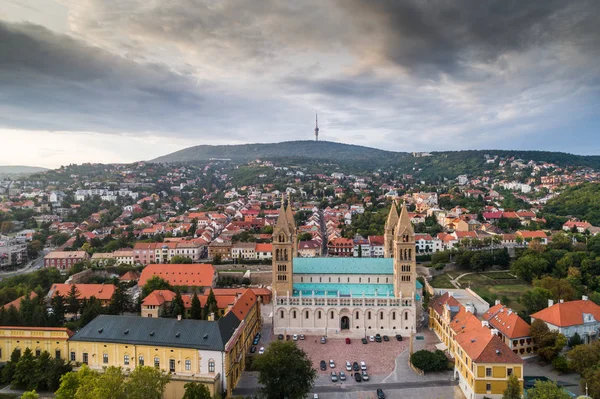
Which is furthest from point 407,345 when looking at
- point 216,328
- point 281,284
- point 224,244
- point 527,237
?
point 527,237

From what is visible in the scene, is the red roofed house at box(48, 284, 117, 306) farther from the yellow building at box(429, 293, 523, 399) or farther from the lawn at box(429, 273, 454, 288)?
the lawn at box(429, 273, 454, 288)

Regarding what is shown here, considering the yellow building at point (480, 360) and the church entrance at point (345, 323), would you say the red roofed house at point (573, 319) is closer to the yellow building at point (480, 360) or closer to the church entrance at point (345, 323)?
the yellow building at point (480, 360)

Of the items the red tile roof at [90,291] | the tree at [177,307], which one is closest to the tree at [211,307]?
the tree at [177,307]

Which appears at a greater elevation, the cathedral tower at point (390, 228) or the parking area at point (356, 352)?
the cathedral tower at point (390, 228)

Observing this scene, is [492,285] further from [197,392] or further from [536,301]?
[197,392]

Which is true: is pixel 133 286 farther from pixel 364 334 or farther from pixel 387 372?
pixel 387 372
